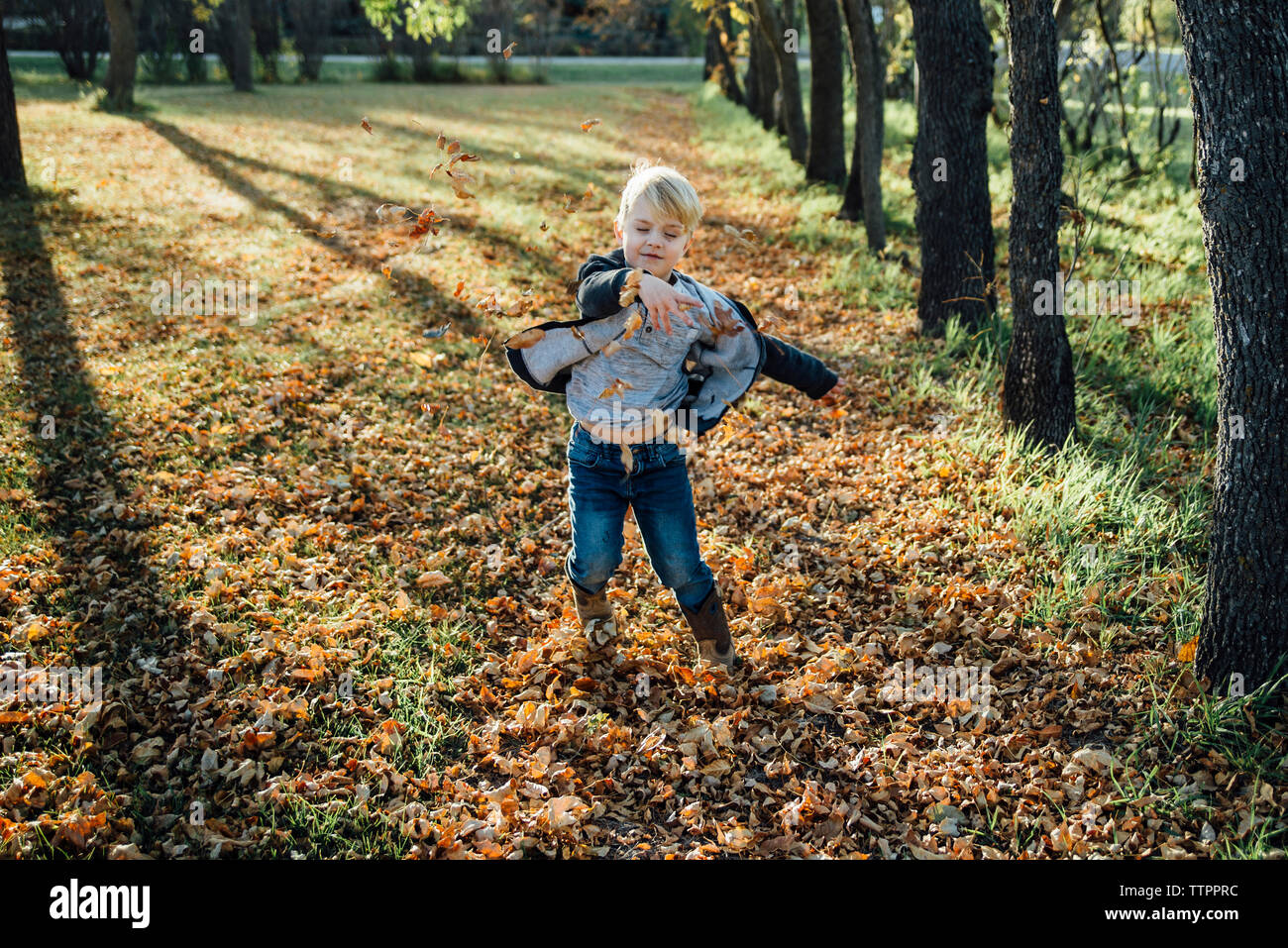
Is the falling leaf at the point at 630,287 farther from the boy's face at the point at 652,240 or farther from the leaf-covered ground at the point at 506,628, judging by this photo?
the leaf-covered ground at the point at 506,628

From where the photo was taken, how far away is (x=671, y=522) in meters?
3.50

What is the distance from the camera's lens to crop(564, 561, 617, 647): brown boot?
3.93 metres

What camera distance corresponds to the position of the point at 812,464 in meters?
5.84

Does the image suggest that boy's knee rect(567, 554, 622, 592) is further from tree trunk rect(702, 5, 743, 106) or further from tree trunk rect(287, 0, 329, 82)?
tree trunk rect(287, 0, 329, 82)

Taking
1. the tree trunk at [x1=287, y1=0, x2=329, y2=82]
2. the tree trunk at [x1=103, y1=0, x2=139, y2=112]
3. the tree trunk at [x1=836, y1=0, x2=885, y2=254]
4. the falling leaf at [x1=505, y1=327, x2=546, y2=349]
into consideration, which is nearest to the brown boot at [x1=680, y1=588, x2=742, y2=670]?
the falling leaf at [x1=505, y1=327, x2=546, y2=349]

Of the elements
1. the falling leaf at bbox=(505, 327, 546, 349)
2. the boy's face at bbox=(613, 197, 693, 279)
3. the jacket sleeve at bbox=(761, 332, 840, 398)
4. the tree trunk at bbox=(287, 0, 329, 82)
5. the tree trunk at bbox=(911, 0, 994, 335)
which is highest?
the tree trunk at bbox=(287, 0, 329, 82)

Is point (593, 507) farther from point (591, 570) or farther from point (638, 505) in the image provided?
point (591, 570)

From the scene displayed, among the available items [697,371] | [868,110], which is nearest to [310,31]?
[868,110]

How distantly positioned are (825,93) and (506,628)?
10.9 m

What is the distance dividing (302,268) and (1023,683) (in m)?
8.72

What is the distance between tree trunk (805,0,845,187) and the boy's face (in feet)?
34.3
